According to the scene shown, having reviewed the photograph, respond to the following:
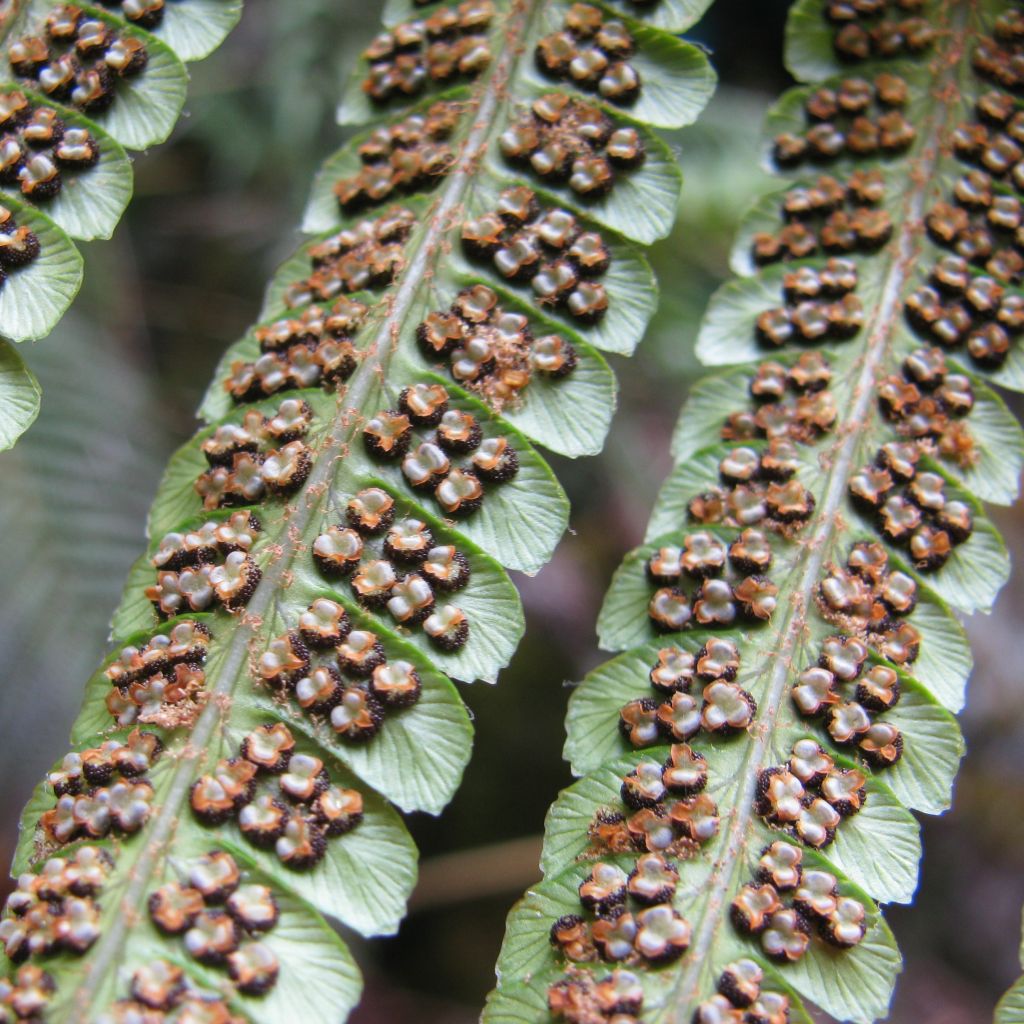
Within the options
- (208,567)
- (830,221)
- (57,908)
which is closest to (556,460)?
(830,221)

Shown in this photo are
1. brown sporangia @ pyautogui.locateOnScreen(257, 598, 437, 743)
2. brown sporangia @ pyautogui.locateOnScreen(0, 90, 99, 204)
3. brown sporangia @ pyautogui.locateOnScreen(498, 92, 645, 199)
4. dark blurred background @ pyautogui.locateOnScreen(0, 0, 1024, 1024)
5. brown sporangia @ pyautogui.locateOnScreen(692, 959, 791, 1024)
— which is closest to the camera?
brown sporangia @ pyautogui.locateOnScreen(692, 959, 791, 1024)

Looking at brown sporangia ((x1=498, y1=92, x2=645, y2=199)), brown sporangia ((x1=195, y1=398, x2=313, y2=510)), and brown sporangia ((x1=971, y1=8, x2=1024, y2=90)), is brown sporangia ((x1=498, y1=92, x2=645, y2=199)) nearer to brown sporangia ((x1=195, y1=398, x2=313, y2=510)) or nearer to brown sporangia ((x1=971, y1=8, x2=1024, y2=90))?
brown sporangia ((x1=195, y1=398, x2=313, y2=510))

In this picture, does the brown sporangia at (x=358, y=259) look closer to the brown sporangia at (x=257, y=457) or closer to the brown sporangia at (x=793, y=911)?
the brown sporangia at (x=257, y=457)

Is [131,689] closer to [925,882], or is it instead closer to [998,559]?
[998,559]

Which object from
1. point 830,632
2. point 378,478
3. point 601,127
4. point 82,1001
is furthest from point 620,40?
point 82,1001

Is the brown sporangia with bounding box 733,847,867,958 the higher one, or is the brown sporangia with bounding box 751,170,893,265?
the brown sporangia with bounding box 751,170,893,265

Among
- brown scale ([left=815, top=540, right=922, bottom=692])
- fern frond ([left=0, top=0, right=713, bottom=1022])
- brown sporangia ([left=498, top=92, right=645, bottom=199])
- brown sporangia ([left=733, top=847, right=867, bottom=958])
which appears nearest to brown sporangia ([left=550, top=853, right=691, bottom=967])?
brown sporangia ([left=733, top=847, right=867, bottom=958])

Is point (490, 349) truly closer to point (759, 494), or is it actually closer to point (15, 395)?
point (759, 494)
